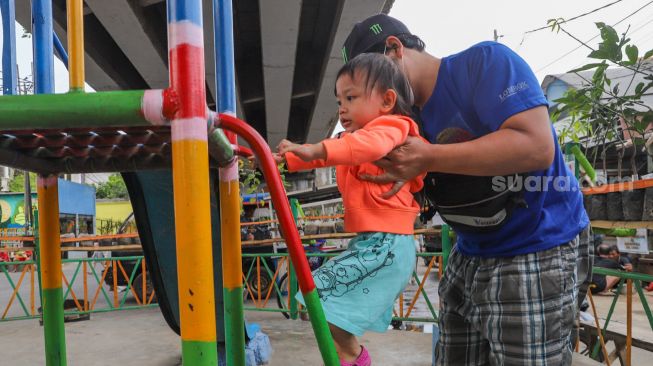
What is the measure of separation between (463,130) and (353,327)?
87cm

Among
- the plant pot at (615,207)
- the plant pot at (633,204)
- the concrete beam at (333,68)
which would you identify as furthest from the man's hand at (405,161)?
the concrete beam at (333,68)

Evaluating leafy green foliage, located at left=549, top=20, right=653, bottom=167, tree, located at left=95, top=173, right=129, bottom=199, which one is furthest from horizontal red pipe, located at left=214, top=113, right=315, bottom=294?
tree, located at left=95, top=173, right=129, bottom=199

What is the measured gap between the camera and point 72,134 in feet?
4.13

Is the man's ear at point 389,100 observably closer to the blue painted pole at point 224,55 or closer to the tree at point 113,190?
the blue painted pole at point 224,55

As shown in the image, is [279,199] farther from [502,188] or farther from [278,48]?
[278,48]

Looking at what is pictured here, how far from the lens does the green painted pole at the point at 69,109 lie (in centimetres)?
94

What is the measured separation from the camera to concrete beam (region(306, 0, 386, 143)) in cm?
554

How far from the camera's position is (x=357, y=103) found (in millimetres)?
1413

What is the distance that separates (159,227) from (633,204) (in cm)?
348

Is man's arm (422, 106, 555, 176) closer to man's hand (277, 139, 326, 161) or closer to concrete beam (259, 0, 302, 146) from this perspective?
man's hand (277, 139, 326, 161)

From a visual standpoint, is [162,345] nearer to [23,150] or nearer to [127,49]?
[23,150]

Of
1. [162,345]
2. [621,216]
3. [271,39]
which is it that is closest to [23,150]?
[162,345]

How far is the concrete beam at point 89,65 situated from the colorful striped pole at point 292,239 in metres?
4.77

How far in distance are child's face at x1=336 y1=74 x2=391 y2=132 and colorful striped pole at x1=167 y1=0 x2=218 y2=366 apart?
1.82 ft
